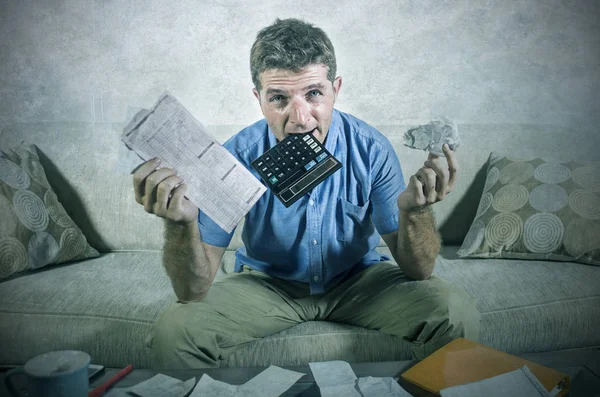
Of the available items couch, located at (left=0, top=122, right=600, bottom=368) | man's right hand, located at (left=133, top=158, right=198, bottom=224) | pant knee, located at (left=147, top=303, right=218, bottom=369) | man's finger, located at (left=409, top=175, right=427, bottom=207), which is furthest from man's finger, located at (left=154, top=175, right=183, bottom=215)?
man's finger, located at (left=409, top=175, right=427, bottom=207)

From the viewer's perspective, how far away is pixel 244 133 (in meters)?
1.14

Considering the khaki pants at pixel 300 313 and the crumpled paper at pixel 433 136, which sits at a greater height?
the crumpled paper at pixel 433 136

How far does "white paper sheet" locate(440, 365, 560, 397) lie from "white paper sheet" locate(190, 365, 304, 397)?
0.25m

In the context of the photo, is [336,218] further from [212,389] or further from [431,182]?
[212,389]

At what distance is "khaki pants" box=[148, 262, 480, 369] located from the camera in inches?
41.8

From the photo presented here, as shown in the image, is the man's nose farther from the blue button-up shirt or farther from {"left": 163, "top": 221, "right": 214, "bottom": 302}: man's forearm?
{"left": 163, "top": 221, "right": 214, "bottom": 302}: man's forearm

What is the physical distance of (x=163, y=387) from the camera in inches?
33.3

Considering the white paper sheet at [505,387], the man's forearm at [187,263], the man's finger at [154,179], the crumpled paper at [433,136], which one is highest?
the crumpled paper at [433,136]

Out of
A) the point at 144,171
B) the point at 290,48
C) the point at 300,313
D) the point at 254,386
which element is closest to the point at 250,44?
the point at 290,48

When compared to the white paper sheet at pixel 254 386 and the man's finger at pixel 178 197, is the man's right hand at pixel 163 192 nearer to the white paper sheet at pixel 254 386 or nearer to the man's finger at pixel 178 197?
the man's finger at pixel 178 197

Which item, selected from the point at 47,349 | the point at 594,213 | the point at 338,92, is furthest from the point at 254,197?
the point at 594,213

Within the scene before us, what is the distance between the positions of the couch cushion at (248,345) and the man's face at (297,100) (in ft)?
1.07

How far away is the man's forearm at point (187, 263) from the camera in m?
1.11

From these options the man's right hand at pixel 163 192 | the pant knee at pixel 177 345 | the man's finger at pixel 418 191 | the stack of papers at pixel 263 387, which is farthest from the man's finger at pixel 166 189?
the man's finger at pixel 418 191
